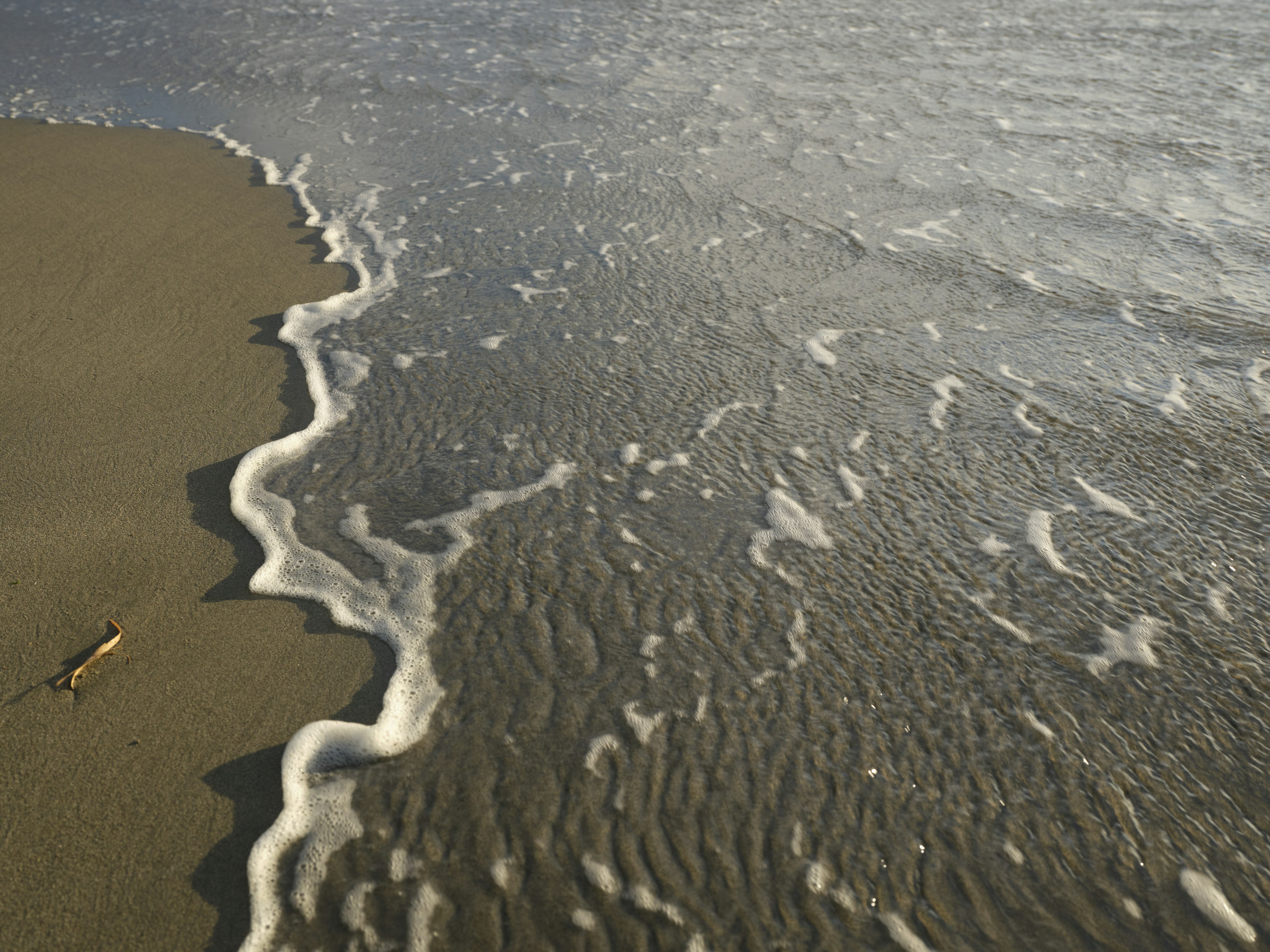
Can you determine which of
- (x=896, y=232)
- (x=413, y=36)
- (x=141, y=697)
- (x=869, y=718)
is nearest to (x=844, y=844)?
(x=869, y=718)

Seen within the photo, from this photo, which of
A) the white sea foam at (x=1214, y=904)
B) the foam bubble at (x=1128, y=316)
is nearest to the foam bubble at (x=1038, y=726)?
the white sea foam at (x=1214, y=904)

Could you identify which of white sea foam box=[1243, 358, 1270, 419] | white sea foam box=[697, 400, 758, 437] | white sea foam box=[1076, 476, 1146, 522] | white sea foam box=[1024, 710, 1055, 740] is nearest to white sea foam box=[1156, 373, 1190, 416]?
white sea foam box=[1243, 358, 1270, 419]

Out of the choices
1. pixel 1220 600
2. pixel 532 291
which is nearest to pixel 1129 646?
pixel 1220 600

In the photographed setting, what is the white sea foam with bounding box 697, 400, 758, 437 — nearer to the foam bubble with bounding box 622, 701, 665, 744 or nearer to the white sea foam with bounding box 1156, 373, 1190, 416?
the foam bubble with bounding box 622, 701, 665, 744

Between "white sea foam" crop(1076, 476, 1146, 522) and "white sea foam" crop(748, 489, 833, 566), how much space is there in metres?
1.03

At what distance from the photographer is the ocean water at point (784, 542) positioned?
5.96ft

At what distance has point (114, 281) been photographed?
162 inches

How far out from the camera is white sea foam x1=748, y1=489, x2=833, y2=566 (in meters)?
2.70

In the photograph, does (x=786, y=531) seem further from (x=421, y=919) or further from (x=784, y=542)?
(x=421, y=919)

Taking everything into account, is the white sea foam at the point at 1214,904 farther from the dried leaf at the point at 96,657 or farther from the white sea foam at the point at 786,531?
the dried leaf at the point at 96,657

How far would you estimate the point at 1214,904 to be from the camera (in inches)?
70.0

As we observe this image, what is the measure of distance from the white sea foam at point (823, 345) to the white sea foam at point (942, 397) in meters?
0.47

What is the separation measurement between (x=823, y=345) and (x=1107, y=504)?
55.8 inches

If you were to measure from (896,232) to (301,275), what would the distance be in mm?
3522
